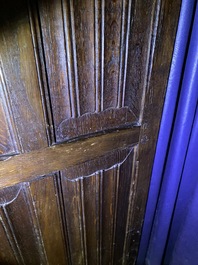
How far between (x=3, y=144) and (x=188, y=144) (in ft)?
2.07

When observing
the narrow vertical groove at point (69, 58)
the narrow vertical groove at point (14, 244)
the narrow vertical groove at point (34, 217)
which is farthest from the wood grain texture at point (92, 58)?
the narrow vertical groove at point (14, 244)

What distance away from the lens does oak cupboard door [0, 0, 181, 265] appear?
48cm

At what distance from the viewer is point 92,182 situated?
2.51ft

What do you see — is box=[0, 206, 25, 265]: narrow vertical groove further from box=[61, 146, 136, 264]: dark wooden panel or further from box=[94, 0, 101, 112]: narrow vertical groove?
box=[94, 0, 101, 112]: narrow vertical groove

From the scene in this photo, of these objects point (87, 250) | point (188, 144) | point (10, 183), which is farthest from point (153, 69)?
point (87, 250)

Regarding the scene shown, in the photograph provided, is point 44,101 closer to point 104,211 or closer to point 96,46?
point 96,46

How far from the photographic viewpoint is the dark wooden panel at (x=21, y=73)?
1.41 ft

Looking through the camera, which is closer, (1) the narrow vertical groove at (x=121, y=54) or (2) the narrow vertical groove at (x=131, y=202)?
(1) the narrow vertical groove at (x=121, y=54)

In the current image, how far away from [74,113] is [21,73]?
0.59 ft

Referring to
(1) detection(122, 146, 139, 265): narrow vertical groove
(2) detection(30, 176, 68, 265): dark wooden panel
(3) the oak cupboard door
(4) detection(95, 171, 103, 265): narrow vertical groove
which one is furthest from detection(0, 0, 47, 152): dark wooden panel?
(1) detection(122, 146, 139, 265): narrow vertical groove

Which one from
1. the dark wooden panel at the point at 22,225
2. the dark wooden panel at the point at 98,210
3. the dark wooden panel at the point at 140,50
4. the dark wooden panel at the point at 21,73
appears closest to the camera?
the dark wooden panel at the point at 21,73

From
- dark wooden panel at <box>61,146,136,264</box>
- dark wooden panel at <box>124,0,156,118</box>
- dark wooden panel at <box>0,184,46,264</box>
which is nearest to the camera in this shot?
dark wooden panel at <box>124,0,156,118</box>

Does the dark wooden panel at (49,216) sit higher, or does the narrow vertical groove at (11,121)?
the narrow vertical groove at (11,121)

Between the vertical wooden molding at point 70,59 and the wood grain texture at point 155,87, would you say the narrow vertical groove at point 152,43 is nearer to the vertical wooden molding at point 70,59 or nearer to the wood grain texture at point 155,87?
the wood grain texture at point 155,87
